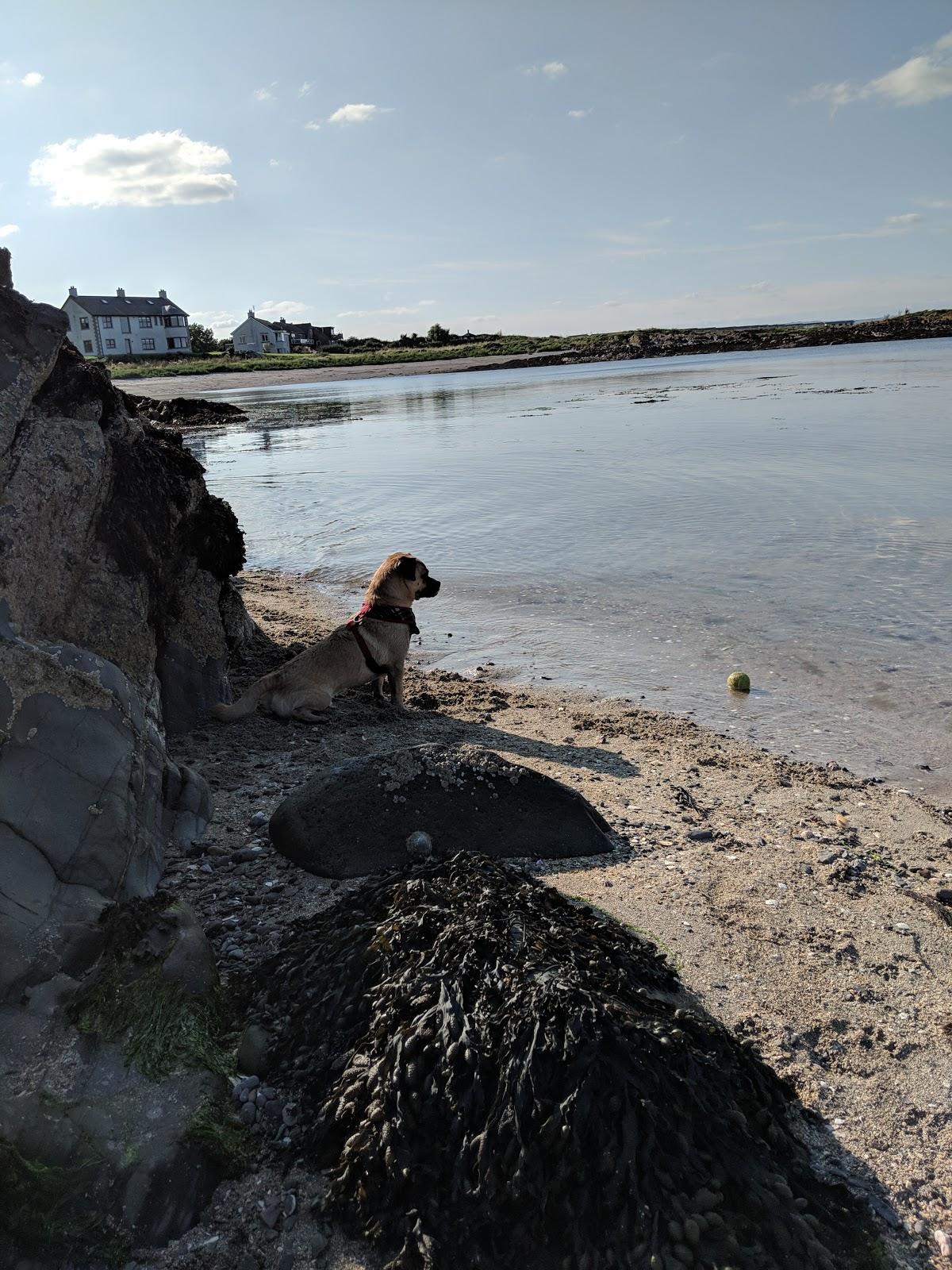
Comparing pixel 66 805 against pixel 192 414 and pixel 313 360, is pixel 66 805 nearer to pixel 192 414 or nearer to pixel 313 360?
pixel 192 414

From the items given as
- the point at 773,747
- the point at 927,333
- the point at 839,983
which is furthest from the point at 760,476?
the point at 927,333

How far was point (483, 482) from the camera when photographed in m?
20.8

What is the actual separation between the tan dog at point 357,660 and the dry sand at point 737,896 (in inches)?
8.1

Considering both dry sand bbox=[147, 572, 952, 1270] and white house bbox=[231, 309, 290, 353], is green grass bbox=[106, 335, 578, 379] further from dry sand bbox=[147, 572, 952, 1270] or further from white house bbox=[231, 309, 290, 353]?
dry sand bbox=[147, 572, 952, 1270]

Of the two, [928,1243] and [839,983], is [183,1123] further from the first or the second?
[839,983]

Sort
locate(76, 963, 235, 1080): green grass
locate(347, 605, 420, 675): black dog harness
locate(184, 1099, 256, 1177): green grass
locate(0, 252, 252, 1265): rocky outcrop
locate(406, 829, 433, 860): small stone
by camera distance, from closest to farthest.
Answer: locate(0, 252, 252, 1265): rocky outcrop
locate(184, 1099, 256, 1177): green grass
locate(76, 963, 235, 1080): green grass
locate(406, 829, 433, 860): small stone
locate(347, 605, 420, 675): black dog harness

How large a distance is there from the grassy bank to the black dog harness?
2870 inches

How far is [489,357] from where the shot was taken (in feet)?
350

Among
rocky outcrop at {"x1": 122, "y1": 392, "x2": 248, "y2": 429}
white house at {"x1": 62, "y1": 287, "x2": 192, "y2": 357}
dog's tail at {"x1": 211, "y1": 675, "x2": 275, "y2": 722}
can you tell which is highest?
white house at {"x1": 62, "y1": 287, "x2": 192, "y2": 357}

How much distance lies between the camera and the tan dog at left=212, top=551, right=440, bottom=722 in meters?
6.89

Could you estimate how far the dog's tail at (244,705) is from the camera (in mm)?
6648

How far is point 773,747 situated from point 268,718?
410 cm

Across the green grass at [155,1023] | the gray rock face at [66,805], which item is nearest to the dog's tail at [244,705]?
the gray rock face at [66,805]

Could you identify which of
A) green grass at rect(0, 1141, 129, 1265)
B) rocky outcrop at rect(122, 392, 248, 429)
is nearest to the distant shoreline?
rocky outcrop at rect(122, 392, 248, 429)
